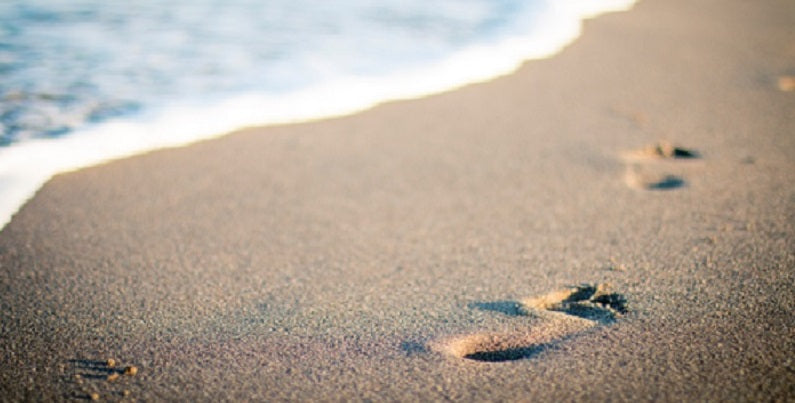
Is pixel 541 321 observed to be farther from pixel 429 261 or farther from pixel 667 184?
pixel 667 184

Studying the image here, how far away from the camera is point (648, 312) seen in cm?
179

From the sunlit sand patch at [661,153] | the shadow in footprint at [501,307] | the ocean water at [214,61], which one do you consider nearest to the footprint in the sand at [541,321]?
the shadow in footprint at [501,307]

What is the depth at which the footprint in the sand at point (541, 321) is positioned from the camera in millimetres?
1670

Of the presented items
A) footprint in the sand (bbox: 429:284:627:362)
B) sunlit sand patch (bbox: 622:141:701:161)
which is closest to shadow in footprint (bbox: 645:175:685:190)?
sunlit sand patch (bbox: 622:141:701:161)

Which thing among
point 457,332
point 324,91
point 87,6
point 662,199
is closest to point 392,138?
point 324,91

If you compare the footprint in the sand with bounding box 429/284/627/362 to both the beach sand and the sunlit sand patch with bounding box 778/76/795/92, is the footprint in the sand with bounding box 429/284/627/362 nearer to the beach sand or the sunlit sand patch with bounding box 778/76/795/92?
the beach sand

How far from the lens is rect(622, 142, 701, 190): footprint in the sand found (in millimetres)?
2604

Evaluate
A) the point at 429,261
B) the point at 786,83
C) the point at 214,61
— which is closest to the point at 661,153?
the point at 429,261

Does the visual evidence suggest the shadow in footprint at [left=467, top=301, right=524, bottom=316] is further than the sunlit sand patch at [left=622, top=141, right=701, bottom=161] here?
No

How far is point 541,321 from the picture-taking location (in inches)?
69.4

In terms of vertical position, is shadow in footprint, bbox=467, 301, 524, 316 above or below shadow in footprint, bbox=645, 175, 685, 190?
below

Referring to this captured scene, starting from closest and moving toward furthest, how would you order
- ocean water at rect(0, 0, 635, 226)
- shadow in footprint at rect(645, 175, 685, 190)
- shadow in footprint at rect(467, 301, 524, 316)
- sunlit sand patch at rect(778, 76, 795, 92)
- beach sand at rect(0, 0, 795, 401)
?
beach sand at rect(0, 0, 795, 401)
shadow in footprint at rect(467, 301, 524, 316)
shadow in footprint at rect(645, 175, 685, 190)
ocean water at rect(0, 0, 635, 226)
sunlit sand patch at rect(778, 76, 795, 92)

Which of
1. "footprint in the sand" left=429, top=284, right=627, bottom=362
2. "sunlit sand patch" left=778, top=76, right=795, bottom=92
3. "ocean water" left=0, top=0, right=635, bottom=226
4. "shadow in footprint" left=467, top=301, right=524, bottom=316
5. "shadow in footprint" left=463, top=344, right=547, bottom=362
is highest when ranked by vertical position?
"ocean water" left=0, top=0, right=635, bottom=226

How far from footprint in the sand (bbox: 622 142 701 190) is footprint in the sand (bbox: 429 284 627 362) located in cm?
89
